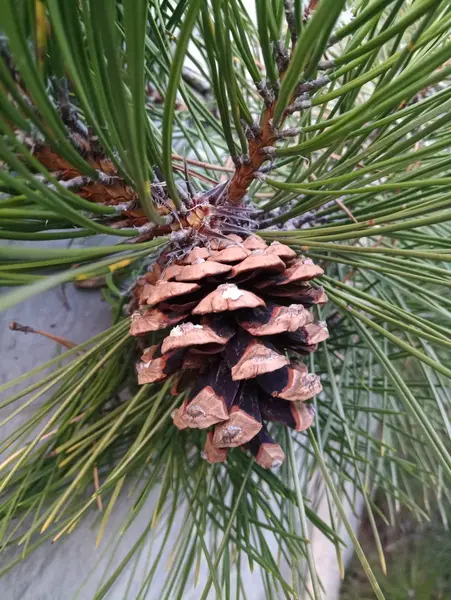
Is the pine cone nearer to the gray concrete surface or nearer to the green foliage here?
the green foliage

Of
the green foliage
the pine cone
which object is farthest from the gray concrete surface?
the pine cone

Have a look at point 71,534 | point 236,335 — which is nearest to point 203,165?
point 236,335

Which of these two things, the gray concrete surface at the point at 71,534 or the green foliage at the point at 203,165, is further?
the gray concrete surface at the point at 71,534

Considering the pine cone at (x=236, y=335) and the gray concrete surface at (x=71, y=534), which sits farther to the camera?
the gray concrete surface at (x=71, y=534)

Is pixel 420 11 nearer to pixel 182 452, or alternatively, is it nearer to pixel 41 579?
pixel 182 452

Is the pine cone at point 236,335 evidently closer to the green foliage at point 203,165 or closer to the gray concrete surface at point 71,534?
the green foliage at point 203,165

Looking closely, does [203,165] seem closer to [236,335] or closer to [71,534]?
[236,335]

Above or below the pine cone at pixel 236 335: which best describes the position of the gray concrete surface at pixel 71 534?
below

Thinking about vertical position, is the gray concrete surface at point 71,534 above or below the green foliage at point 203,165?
below

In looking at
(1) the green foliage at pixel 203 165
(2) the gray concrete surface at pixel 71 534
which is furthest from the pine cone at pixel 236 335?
(2) the gray concrete surface at pixel 71 534
